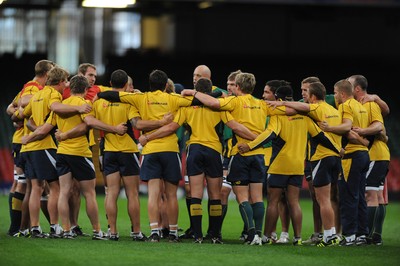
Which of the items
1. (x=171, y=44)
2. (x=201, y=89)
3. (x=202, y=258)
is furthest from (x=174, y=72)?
(x=202, y=258)

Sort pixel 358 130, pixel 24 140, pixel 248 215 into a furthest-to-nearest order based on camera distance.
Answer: pixel 358 130 < pixel 24 140 < pixel 248 215

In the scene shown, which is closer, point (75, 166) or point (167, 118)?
point (167, 118)

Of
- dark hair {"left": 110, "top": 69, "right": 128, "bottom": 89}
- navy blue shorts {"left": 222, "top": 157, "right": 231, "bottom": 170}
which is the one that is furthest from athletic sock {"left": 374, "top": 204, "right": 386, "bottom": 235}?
dark hair {"left": 110, "top": 69, "right": 128, "bottom": 89}

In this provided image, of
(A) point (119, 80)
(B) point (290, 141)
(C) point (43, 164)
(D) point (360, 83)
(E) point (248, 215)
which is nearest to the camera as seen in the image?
(E) point (248, 215)

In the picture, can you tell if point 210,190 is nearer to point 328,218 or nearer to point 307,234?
point 328,218

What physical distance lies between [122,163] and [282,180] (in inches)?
A: 87.5

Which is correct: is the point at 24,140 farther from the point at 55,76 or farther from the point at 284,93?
the point at 284,93

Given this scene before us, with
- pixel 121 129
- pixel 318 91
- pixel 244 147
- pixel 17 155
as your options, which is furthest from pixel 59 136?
pixel 318 91

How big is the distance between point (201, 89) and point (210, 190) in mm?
1397

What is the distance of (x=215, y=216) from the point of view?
13.4 metres

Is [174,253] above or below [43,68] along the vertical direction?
below

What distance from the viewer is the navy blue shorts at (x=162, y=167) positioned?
523 inches

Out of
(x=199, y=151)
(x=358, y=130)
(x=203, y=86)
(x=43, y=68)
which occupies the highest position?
(x=43, y=68)

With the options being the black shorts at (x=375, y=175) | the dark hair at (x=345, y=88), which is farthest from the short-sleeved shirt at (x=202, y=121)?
the black shorts at (x=375, y=175)
